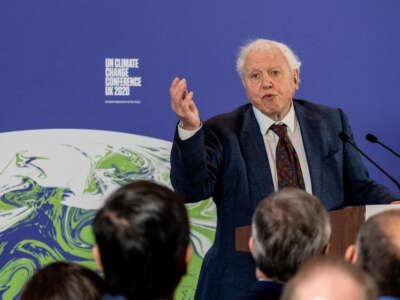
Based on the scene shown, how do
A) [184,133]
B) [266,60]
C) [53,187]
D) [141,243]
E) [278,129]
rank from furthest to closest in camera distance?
[53,187]
[266,60]
[278,129]
[184,133]
[141,243]

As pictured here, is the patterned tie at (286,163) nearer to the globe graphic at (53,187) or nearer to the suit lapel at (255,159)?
the suit lapel at (255,159)

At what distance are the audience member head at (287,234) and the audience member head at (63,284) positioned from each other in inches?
18.5

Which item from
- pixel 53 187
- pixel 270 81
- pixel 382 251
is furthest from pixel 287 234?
pixel 53 187

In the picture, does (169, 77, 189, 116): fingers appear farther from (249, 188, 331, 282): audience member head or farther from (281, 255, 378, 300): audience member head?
(281, 255, 378, 300): audience member head

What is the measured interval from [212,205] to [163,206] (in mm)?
2451

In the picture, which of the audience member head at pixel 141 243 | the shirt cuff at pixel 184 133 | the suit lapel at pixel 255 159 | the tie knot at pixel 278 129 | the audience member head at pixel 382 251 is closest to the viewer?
the audience member head at pixel 141 243

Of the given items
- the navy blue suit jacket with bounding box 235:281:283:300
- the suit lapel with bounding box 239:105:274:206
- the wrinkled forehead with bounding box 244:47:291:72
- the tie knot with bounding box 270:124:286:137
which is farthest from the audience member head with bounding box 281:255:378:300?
the wrinkled forehead with bounding box 244:47:291:72

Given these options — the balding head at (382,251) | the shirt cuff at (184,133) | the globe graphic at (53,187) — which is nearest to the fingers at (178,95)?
the shirt cuff at (184,133)

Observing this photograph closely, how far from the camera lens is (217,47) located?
388 cm

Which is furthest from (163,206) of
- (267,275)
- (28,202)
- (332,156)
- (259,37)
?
(259,37)

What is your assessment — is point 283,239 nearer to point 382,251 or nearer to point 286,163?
point 382,251

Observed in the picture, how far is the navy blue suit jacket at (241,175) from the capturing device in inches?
114

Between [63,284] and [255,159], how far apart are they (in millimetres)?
1730

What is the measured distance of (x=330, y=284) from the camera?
1103 mm
